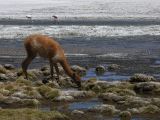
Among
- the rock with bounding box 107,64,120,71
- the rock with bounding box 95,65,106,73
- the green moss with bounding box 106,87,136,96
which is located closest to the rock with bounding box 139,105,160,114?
the green moss with bounding box 106,87,136,96

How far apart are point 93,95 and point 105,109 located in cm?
266

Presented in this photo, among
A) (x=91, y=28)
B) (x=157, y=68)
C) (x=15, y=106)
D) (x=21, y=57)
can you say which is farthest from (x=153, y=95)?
(x=91, y=28)

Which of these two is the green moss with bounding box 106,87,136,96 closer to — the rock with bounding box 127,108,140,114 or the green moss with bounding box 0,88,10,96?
the rock with bounding box 127,108,140,114

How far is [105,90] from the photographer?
17484 millimetres

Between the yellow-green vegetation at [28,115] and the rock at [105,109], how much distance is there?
1257 mm

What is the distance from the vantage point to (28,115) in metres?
13.0

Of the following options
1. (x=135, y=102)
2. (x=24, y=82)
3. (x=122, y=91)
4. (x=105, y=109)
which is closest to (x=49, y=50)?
(x=24, y=82)

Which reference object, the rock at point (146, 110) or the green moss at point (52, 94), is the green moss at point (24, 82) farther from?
the rock at point (146, 110)

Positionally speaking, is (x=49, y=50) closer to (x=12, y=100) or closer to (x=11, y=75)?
(x=11, y=75)

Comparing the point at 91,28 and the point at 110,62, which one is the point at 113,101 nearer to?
the point at 110,62

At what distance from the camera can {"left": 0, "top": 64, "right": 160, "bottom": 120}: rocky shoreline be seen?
46.3 feet

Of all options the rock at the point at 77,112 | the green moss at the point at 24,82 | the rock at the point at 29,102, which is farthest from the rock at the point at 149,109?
the green moss at the point at 24,82

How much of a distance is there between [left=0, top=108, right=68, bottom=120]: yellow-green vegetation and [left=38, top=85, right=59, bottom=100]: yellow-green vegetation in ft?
9.07

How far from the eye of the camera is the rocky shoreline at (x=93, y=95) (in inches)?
555
